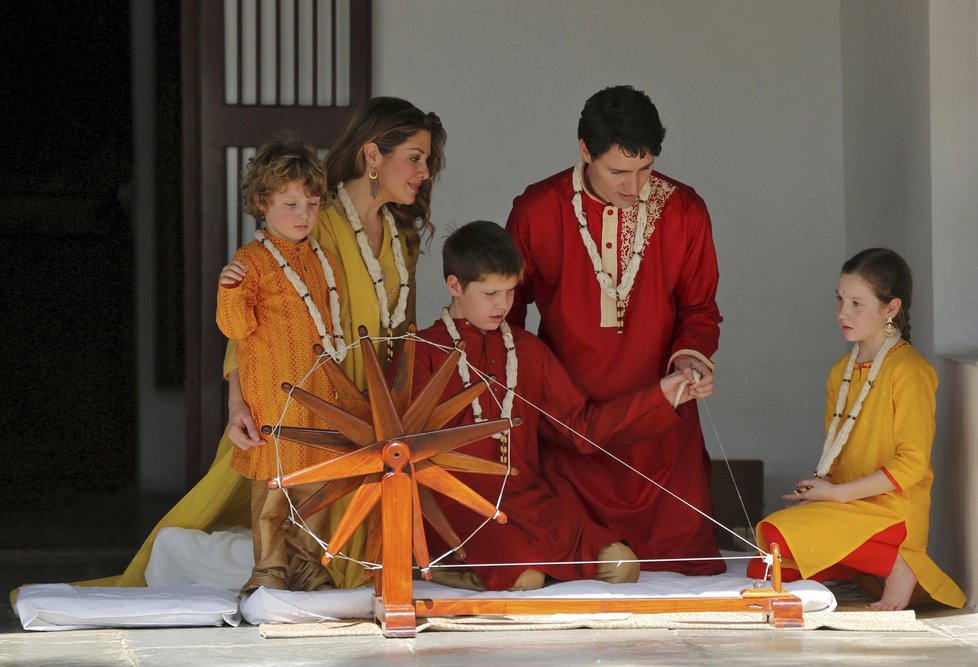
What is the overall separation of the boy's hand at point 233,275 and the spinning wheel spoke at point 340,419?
1.49 feet

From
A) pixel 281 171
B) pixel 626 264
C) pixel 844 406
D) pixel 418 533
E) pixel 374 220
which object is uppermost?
pixel 281 171

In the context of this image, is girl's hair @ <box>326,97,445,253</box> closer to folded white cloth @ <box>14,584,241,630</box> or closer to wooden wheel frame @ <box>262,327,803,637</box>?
wooden wheel frame @ <box>262,327,803,637</box>

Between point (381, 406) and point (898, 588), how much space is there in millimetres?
1694

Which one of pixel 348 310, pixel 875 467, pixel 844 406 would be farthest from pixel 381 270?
→ pixel 875 467

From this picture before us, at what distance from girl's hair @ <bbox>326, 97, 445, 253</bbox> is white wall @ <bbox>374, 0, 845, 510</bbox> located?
1.29 m

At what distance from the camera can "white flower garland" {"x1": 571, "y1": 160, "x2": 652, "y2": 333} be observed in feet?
16.5

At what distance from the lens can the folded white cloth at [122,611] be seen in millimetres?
4496

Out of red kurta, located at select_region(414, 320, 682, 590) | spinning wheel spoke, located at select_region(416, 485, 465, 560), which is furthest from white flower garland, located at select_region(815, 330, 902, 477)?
spinning wheel spoke, located at select_region(416, 485, 465, 560)

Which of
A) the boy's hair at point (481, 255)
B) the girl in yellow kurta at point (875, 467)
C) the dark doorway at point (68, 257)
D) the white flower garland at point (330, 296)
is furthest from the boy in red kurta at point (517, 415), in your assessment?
the dark doorway at point (68, 257)

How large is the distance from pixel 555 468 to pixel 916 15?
2032 millimetres

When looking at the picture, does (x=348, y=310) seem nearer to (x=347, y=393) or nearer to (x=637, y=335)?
(x=347, y=393)

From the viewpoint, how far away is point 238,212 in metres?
6.00

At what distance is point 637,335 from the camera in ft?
16.7

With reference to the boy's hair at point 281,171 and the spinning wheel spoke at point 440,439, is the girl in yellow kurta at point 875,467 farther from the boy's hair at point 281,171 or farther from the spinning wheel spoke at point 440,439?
the boy's hair at point 281,171
